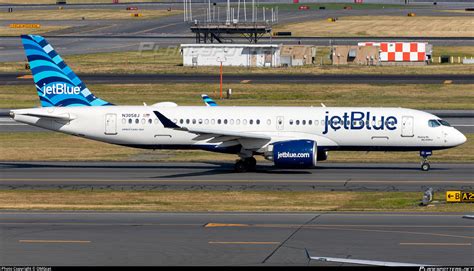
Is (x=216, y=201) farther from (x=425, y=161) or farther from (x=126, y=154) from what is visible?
(x=126, y=154)

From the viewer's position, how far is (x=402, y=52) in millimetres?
114000

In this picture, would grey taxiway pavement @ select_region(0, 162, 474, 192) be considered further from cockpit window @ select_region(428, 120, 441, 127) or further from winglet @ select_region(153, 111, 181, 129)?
winglet @ select_region(153, 111, 181, 129)

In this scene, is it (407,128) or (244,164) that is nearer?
(407,128)

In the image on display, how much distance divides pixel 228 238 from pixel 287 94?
55852mm

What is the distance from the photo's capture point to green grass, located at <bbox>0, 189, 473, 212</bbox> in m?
39.1

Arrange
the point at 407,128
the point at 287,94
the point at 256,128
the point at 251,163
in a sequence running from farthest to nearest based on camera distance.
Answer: the point at 287,94
the point at 256,128
the point at 251,163
the point at 407,128

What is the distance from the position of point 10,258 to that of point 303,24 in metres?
141

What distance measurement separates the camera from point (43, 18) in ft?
591

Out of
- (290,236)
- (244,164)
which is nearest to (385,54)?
(244,164)

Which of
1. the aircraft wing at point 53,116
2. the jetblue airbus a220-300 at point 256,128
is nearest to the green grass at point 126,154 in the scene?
the jetblue airbus a220-300 at point 256,128

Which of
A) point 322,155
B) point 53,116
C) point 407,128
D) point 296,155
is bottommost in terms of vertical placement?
point 322,155

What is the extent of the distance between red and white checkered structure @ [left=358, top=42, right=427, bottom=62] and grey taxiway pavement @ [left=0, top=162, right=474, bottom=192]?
60.7 meters

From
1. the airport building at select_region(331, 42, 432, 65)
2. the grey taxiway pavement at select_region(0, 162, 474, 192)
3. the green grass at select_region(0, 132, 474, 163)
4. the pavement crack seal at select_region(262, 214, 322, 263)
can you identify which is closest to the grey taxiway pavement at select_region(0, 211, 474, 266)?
the pavement crack seal at select_region(262, 214, 322, 263)

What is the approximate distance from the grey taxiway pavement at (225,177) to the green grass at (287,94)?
27121mm
